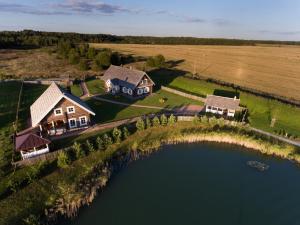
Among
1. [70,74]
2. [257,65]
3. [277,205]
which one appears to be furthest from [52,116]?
[257,65]

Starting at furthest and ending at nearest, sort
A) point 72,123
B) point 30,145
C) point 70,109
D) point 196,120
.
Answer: point 196,120 < point 72,123 < point 70,109 < point 30,145

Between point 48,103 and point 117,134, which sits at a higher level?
point 48,103

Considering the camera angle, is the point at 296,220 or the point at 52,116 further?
the point at 52,116

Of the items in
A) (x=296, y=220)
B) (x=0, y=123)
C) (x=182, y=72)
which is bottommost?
(x=296, y=220)

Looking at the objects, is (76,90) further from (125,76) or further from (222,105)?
(222,105)

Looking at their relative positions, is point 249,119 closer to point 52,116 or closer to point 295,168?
point 295,168

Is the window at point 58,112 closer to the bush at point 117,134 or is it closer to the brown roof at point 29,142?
the brown roof at point 29,142

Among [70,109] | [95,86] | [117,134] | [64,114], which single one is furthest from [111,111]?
[95,86]
